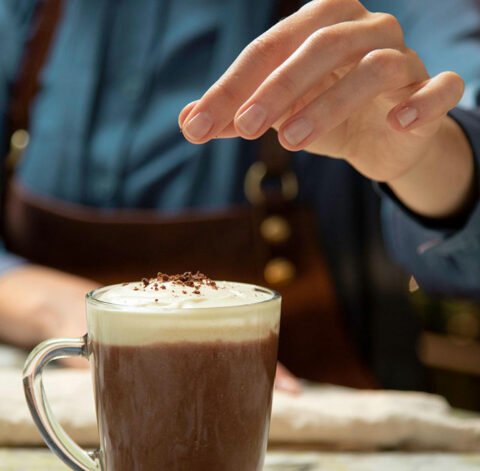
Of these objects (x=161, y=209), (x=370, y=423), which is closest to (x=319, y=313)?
(x=161, y=209)

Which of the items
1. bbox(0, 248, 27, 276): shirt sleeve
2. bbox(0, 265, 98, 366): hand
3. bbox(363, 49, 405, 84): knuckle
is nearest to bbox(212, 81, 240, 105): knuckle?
bbox(363, 49, 405, 84): knuckle

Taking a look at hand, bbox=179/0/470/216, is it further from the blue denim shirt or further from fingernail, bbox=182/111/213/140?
the blue denim shirt

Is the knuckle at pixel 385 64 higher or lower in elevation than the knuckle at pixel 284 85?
higher

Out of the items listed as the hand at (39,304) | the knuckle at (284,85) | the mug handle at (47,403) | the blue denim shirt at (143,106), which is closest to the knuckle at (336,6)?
the knuckle at (284,85)

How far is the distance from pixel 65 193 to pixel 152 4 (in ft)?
1.35

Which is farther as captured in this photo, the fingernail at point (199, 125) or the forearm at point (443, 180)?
the forearm at point (443, 180)

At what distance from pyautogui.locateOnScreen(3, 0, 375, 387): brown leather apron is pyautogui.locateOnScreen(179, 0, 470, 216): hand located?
61 cm

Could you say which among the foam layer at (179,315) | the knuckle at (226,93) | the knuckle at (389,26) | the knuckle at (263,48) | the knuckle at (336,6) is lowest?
the foam layer at (179,315)

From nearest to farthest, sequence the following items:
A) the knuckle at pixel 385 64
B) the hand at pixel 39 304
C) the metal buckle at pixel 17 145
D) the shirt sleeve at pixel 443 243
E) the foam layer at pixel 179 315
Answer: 1. the foam layer at pixel 179 315
2. the knuckle at pixel 385 64
3. the shirt sleeve at pixel 443 243
4. the hand at pixel 39 304
5. the metal buckle at pixel 17 145

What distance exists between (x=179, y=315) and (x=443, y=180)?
1.77 feet

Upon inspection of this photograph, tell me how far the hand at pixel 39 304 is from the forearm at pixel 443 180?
23.2 inches

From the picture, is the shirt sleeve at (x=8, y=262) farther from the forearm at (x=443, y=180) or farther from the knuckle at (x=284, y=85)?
the knuckle at (x=284, y=85)

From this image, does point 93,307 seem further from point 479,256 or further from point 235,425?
point 479,256

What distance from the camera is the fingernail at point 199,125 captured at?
0.76 m
